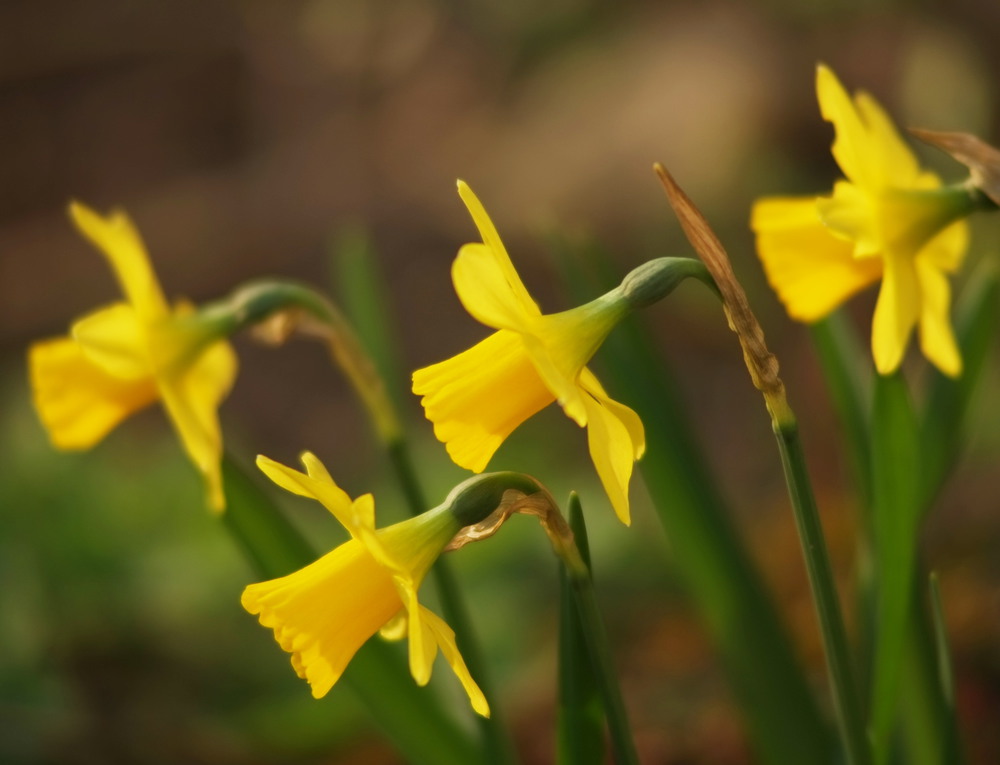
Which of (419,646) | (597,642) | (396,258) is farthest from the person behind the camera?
(396,258)

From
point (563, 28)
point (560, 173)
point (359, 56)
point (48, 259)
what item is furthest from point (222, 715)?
point (359, 56)

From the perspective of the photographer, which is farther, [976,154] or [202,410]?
[202,410]

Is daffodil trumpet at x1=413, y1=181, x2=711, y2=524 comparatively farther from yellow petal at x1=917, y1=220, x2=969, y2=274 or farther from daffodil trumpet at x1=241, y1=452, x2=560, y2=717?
yellow petal at x1=917, y1=220, x2=969, y2=274

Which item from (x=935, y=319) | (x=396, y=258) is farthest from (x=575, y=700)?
(x=396, y=258)

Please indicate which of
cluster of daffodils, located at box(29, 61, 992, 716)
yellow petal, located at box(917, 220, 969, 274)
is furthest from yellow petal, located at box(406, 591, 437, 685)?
yellow petal, located at box(917, 220, 969, 274)

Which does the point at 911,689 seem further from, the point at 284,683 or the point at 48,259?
the point at 48,259

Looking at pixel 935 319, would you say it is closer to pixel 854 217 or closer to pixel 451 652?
pixel 854 217
